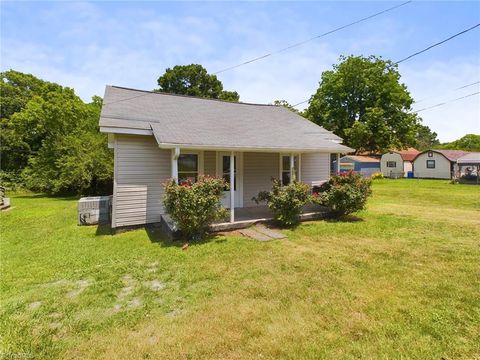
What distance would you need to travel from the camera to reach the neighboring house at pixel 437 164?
29312mm

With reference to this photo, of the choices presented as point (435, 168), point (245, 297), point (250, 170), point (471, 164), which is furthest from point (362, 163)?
point (245, 297)

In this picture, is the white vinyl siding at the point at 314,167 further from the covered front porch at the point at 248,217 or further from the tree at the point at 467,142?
the tree at the point at 467,142

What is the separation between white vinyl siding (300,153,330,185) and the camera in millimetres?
10797

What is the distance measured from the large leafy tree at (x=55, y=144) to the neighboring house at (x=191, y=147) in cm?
766

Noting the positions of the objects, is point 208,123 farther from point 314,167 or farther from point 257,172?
point 314,167

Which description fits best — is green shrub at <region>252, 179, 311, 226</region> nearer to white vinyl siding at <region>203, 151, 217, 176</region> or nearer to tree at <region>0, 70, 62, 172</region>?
white vinyl siding at <region>203, 151, 217, 176</region>

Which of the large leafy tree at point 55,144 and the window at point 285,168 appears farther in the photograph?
the large leafy tree at point 55,144

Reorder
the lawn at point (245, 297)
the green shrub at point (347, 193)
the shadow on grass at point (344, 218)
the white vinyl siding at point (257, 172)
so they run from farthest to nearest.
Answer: the white vinyl siding at point (257, 172)
the shadow on grass at point (344, 218)
the green shrub at point (347, 193)
the lawn at point (245, 297)

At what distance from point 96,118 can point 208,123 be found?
1526cm

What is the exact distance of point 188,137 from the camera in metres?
7.16

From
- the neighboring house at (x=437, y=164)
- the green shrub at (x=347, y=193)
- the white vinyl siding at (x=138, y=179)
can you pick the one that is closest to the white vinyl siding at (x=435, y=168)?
the neighboring house at (x=437, y=164)

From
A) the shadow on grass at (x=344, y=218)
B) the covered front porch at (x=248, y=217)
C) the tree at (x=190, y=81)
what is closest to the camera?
the covered front porch at (x=248, y=217)

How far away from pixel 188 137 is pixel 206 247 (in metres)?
2.97

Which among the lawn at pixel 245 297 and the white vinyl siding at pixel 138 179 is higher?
the white vinyl siding at pixel 138 179
